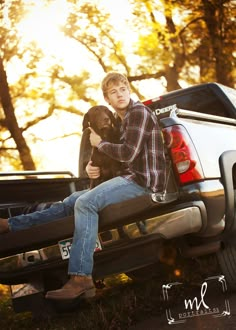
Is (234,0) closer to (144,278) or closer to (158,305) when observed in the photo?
(144,278)

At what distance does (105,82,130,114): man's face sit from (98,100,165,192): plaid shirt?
0.13 meters

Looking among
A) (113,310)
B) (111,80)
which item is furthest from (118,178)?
(113,310)

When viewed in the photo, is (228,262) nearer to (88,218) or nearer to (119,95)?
(88,218)

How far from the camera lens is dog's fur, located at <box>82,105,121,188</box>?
387cm

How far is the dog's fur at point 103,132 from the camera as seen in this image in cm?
387

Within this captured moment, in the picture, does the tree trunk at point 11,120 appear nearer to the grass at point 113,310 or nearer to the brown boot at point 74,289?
the grass at point 113,310

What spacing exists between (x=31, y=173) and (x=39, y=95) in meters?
17.4

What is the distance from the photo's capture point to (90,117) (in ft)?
12.8

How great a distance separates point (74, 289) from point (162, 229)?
78cm

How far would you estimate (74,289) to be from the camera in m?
3.22

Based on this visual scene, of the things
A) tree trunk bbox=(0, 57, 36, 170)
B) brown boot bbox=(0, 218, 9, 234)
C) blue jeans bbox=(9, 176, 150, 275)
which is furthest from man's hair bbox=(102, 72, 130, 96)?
tree trunk bbox=(0, 57, 36, 170)

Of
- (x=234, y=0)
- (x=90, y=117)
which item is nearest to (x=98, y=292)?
(x=90, y=117)

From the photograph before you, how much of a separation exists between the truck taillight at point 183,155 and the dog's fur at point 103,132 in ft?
1.69

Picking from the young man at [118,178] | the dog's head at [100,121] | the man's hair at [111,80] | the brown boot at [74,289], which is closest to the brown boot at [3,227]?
the young man at [118,178]
